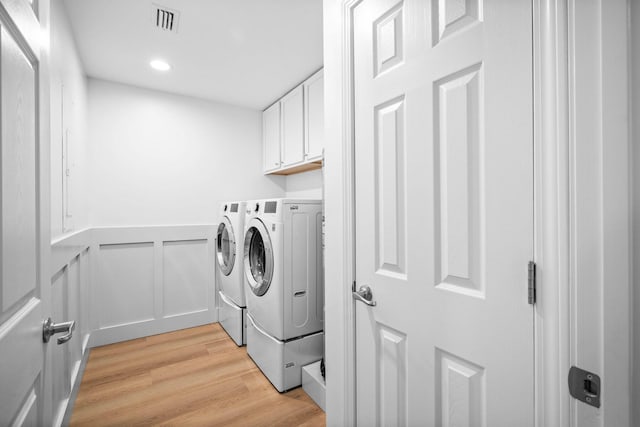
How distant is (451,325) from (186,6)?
2039 millimetres

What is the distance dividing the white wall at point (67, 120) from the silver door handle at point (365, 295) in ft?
4.33

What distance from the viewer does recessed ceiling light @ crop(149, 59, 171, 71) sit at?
223 centimetres

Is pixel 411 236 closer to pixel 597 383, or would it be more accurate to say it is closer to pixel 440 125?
pixel 440 125

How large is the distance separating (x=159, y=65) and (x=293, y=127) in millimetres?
1186

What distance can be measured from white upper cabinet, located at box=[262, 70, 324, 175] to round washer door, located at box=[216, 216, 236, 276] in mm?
813

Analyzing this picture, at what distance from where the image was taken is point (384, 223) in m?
0.99

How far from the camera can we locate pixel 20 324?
58 cm

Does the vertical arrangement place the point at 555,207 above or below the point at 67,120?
below

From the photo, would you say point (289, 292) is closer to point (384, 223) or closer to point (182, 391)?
point (182, 391)

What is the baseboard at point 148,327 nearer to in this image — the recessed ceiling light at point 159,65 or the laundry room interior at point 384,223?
the laundry room interior at point 384,223

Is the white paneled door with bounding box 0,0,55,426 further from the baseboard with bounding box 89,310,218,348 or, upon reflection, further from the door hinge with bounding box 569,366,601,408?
the baseboard with bounding box 89,310,218,348

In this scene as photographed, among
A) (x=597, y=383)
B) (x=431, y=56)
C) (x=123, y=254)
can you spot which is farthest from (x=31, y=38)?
(x=123, y=254)

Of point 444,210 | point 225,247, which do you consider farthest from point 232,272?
point 444,210

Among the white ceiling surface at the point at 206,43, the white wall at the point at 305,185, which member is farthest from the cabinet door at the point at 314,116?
the white wall at the point at 305,185
